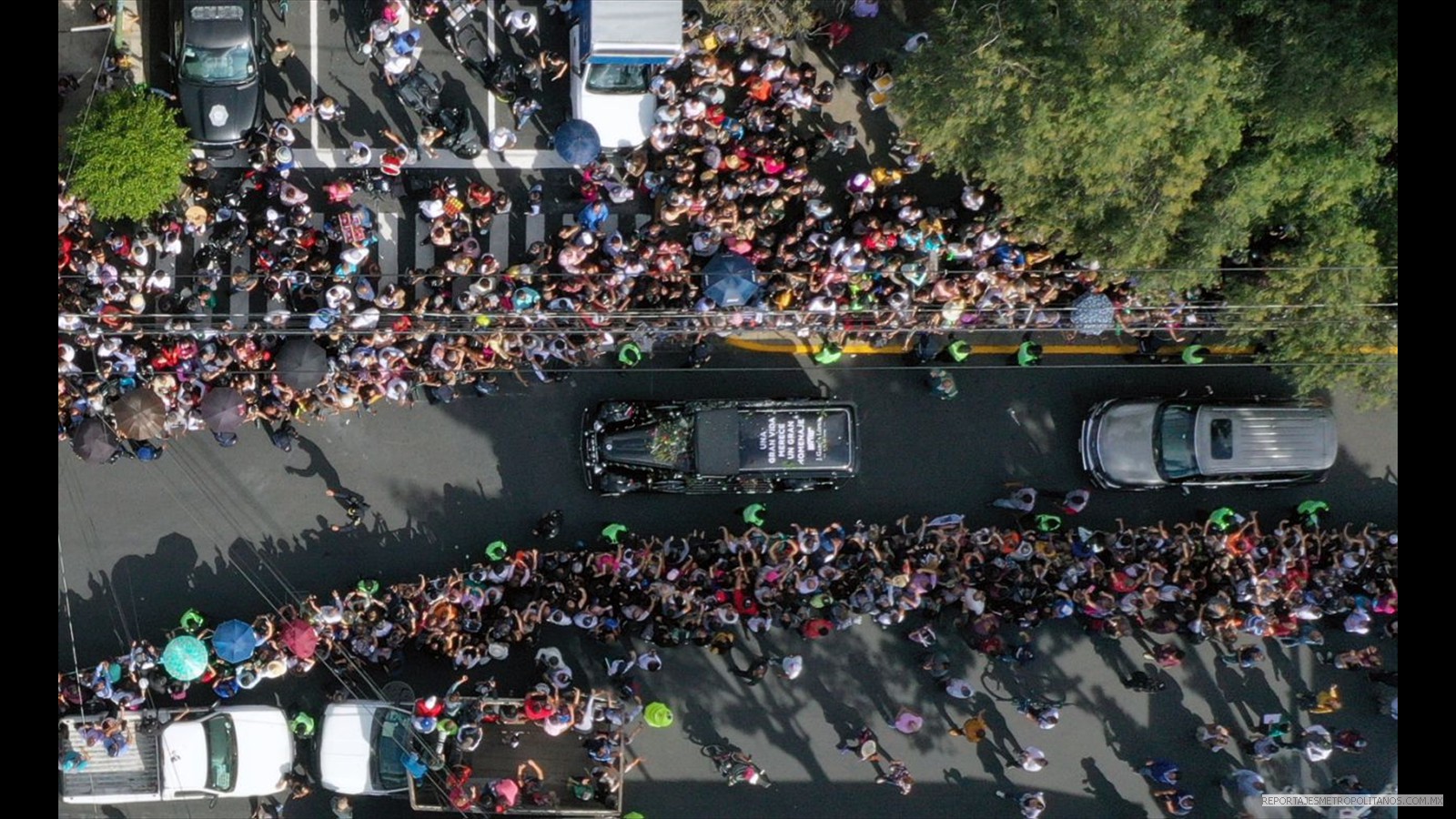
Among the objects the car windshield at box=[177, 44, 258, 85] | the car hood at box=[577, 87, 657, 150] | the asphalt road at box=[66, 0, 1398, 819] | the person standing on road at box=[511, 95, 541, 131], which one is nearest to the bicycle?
the asphalt road at box=[66, 0, 1398, 819]

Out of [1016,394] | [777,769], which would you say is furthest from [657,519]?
[1016,394]

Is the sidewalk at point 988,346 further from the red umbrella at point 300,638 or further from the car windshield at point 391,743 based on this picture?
the red umbrella at point 300,638

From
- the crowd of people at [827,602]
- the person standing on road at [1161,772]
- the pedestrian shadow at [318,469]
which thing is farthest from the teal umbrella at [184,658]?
the person standing on road at [1161,772]

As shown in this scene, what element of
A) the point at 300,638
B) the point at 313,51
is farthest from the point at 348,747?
the point at 313,51

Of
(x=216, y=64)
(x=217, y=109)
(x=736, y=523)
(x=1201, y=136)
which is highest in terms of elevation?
(x=216, y=64)

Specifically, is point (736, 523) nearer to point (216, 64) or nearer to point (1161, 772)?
point (1161, 772)
